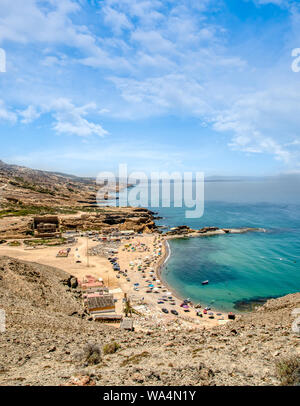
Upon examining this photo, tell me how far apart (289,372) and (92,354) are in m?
5.61

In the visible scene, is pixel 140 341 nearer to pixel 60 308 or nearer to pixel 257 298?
pixel 60 308

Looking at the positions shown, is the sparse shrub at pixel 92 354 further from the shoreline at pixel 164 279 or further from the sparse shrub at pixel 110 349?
the shoreline at pixel 164 279

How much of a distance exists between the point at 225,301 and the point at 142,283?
390 inches

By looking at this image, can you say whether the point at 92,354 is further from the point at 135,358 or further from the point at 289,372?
the point at 289,372

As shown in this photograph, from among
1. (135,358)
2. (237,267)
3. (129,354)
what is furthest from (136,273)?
(135,358)

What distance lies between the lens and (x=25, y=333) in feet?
31.5

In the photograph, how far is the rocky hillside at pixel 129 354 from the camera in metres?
6.11

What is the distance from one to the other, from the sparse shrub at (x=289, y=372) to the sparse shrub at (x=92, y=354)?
5.15m

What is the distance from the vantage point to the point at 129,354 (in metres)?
8.27

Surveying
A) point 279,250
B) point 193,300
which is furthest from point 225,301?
point 279,250

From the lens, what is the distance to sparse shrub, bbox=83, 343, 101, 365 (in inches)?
289

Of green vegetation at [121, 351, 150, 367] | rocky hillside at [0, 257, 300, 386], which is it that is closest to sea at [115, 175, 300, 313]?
rocky hillside at [0, 257, 300, 386]
